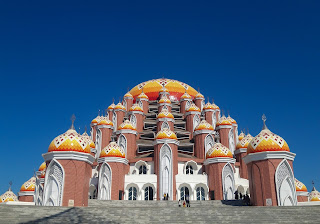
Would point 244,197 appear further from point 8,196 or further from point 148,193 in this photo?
point 8,196

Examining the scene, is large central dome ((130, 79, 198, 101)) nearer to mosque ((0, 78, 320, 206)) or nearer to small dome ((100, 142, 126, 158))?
mosque ((0, 78, 320, 206))

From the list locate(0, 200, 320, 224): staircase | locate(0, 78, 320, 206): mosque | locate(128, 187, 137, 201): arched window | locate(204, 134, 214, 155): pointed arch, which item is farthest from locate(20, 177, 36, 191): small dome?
locate(0, 200, 320, 224): staircase

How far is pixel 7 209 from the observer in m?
16.3

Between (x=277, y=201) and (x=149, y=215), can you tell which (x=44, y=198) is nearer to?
(x=149, y=215)

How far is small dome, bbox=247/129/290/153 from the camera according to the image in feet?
74.1

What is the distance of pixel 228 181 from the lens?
3259cm

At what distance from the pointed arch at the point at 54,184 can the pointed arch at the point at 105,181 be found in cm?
973

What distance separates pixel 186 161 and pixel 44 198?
17.4m

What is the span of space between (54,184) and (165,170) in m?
13.8

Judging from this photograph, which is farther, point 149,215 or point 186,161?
point 186,161

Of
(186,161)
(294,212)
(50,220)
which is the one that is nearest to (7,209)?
(50,220)

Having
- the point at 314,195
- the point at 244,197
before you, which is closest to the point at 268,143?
the point at 244,197

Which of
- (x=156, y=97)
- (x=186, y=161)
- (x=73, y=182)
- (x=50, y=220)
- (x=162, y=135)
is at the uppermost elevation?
(x=156, y=97)

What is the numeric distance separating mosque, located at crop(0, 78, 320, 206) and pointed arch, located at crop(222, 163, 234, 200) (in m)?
0.10
